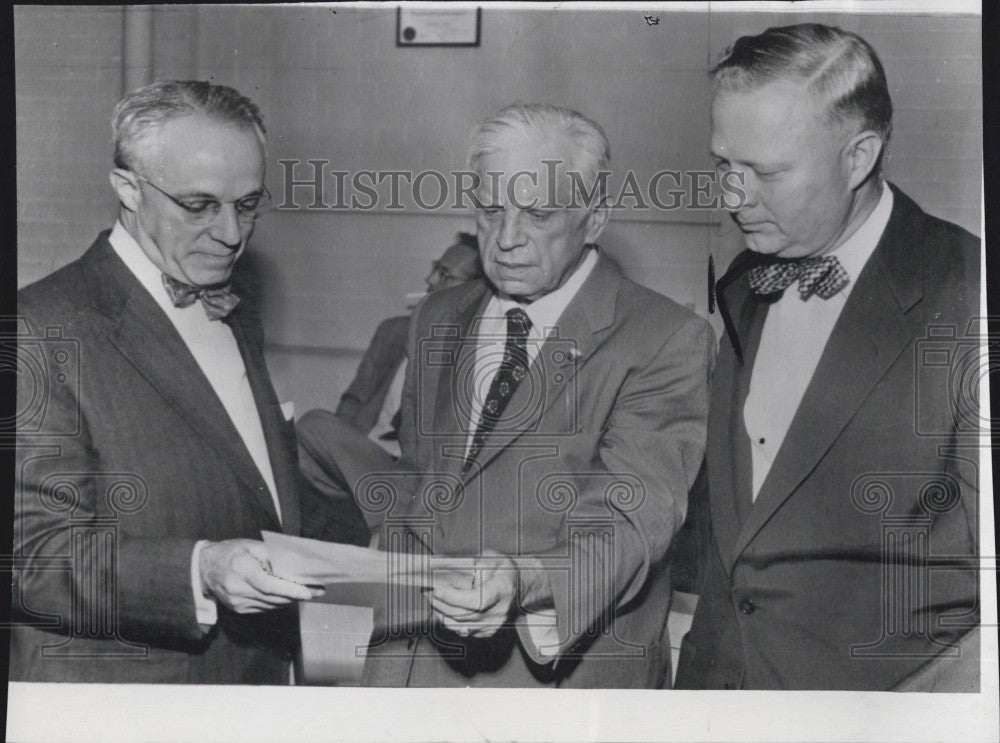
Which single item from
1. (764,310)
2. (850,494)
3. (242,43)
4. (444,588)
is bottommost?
(444,588)

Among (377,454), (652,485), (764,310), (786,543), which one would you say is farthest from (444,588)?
(764,310)

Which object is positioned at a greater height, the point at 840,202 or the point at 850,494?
the point at 840,202

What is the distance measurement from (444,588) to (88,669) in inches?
50.9

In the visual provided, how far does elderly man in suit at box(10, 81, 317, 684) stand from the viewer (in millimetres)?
4262

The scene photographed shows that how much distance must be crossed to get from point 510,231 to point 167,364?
1.27 meters

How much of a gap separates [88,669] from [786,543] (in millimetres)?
2479

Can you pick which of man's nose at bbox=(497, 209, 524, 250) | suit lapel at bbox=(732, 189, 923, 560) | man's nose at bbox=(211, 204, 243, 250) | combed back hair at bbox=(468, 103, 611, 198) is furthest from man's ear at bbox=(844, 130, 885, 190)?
man's nose at bbox=(211, 204, 243, 250)

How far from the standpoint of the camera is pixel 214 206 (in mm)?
4293

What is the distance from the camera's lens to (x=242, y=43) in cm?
434

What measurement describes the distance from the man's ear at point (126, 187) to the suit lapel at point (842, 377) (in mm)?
2396

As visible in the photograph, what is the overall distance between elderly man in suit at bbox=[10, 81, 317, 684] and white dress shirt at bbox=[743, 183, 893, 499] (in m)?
1.64

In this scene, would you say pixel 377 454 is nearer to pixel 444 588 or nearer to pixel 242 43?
pixel 444 588

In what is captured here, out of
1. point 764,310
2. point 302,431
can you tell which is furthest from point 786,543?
point 302,431

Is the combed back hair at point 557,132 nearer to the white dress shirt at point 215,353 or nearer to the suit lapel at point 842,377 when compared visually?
the suit lapel at point 842,377
